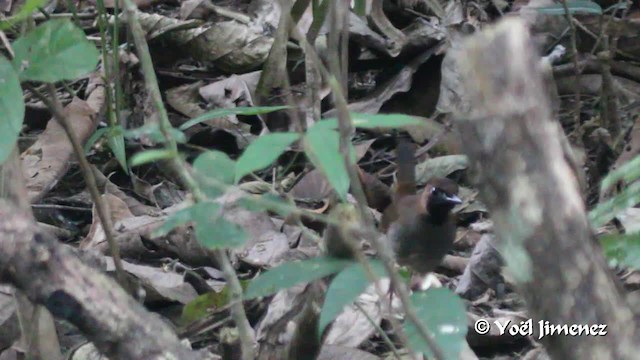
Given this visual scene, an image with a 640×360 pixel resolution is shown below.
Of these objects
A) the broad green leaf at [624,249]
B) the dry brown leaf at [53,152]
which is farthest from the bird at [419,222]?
the dry brown leaf at [53,152]

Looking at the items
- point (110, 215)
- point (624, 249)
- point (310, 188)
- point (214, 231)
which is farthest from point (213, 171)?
point (310, 188)

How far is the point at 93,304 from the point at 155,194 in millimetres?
2067

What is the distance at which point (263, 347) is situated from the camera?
1991 millimetres

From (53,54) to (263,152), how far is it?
22.7 inches

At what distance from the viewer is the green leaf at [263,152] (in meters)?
1.25

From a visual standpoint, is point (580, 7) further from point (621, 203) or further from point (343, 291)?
point (343, 291)

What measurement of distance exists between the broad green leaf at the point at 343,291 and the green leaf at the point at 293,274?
6cm

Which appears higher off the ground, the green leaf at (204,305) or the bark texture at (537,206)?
the bark texture at (537,206)

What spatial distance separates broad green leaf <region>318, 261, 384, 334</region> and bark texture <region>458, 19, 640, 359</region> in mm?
183

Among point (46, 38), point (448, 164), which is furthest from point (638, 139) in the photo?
point (46, 38)

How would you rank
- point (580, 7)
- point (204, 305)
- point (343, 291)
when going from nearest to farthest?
1. point (343, 291)
2. point (204, 305)
3. point (580, 7)

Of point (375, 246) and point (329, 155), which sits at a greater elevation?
point (329, 155)

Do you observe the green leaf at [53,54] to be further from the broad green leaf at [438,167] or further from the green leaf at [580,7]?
the broad green leaf at [438,167]

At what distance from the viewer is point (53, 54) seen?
5.57 feet
